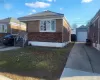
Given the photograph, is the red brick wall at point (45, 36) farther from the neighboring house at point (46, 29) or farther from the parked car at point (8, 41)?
the parked car at point (8, 41)

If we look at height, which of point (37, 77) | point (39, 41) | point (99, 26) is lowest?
point (37, 77)

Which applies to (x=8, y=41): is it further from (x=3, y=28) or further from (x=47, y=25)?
(x=3, y=28)

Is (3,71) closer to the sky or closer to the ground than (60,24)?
closer to the ground

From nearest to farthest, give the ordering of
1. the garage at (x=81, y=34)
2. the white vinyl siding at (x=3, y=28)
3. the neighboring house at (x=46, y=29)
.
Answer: the neighboring house at (x=46, y=29) < the white vinyl siding at (x=3, y=28) < the garage at (x=81, y=34)

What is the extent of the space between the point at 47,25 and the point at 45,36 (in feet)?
4.48

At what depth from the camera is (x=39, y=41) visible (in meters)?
19.7

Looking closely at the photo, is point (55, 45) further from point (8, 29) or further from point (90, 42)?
point (8, 29)

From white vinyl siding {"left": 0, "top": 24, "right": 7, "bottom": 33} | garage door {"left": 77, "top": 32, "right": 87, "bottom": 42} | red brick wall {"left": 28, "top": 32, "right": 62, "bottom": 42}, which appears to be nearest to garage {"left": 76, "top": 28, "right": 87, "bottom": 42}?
garage door {"left": 77, "top": 32, "right": 87, "bottom": 42}

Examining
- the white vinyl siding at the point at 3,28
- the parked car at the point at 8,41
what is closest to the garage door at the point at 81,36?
the white vinyl siding at the point at 3,28

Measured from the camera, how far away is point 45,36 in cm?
1931

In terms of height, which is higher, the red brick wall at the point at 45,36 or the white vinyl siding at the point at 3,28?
the white vinyl siding at the point at 3,28

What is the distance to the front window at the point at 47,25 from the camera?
19011mm

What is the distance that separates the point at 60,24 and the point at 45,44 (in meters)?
3.05

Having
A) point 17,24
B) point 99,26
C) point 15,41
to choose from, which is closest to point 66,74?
point 99,26
